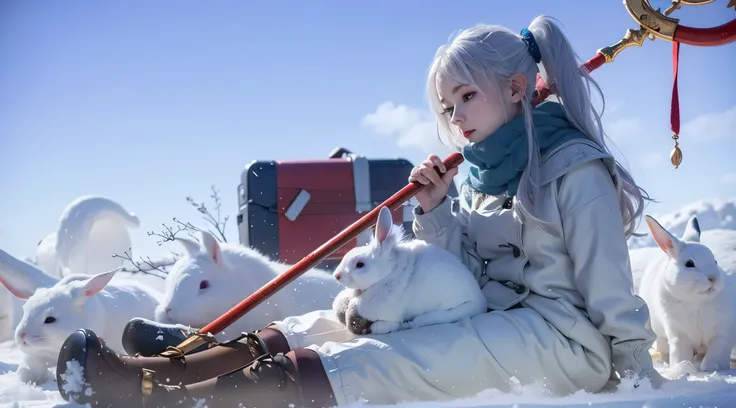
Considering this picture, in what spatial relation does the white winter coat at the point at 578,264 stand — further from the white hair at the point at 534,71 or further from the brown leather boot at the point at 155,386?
the brown leather boot at the point at 155,386

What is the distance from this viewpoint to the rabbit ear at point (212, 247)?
9.90ft

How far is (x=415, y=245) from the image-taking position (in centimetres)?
238

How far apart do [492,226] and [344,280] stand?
59 cm

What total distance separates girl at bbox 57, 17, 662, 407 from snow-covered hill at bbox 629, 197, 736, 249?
2593 millimetres

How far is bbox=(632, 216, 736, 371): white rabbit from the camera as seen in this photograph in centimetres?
271

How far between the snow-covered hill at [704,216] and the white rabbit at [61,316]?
3381mm

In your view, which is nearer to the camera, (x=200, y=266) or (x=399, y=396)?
(x=399, y=396)

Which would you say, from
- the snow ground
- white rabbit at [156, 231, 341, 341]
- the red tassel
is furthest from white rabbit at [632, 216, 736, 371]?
white rabbit at [156, 231, 341, 341]

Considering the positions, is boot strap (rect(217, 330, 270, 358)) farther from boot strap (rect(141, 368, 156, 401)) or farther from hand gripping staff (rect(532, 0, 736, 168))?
hand gripping staff (rect(532, 0, 736, 168))

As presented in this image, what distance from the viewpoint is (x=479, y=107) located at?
2.38 m

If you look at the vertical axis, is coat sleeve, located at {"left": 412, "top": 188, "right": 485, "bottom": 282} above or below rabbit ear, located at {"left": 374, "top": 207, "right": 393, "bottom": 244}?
below

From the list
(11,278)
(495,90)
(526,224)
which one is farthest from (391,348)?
(11,278)

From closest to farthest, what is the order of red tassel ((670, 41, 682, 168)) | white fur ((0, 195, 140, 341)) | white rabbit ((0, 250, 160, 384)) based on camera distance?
1. red tassel ((670, 41, 682, 168))
2. white rabbit ((0, 250, 160, 384))
3. white fur ((0, 195, 140, 341))

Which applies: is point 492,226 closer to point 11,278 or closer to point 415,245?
point 415,245
